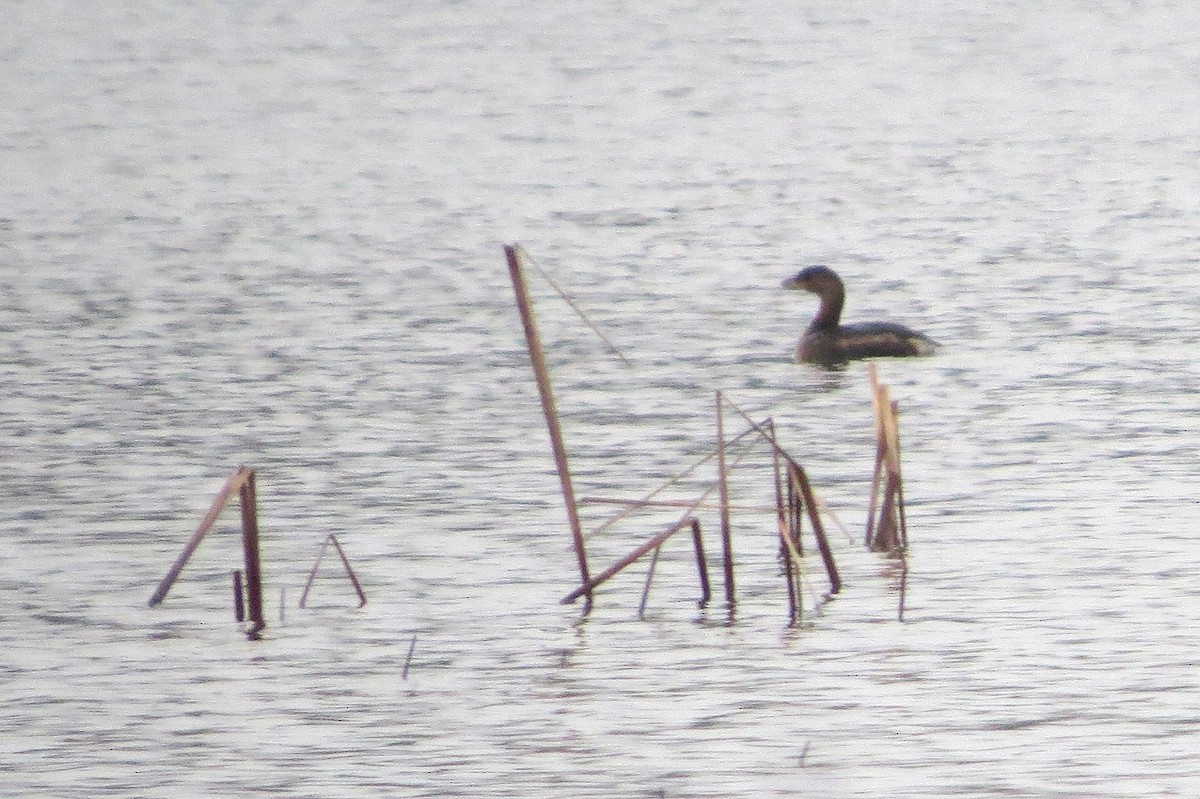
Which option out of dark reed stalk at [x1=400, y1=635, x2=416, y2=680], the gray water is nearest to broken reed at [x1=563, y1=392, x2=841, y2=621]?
the gray water

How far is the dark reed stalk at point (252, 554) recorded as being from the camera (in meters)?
9.92

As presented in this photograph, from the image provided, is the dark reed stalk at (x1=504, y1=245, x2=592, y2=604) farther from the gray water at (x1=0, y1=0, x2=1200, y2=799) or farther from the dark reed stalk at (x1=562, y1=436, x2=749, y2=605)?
the gray water at (x1=0, y1=0, x2=1200, y2=799)

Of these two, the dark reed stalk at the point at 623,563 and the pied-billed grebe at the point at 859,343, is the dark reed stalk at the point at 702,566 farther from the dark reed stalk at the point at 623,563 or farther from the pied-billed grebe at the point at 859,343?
the pied-billed grebe at the point at 859,343

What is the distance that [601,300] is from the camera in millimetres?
21609

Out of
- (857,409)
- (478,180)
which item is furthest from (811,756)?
(478,180)

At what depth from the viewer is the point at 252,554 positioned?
33.2 feet

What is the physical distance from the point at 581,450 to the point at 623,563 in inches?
187

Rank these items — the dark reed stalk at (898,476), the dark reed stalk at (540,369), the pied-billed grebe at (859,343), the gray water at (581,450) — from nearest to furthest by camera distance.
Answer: the gray water at (581,450) → the dark reed stalk at (540,369) → the dark reed stalk at (898,476) → the pied-billed grebe at (859,343)

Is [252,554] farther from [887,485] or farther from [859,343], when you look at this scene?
[859,343]

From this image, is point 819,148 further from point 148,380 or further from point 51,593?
point 51,593

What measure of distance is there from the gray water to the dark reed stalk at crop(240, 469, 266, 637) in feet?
0.34

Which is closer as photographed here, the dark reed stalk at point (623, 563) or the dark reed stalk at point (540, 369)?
the dark reed stalk at point (540, 369)

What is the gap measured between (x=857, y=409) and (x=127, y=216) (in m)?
13.4

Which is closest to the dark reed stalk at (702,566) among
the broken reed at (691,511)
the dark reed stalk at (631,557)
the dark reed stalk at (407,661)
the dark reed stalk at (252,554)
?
the broken reed at (691,511)
